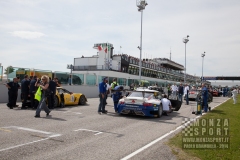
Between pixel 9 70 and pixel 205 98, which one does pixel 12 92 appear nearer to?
pixel 9 70

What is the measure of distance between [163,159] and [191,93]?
20.1m

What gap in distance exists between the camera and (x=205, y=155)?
5.29 meters

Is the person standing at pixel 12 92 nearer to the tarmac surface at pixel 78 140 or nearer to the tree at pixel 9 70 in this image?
the tarmac surface at pixel 78 140

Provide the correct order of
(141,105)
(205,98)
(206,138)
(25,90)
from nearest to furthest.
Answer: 1. (206,138)
2. (141,105)
3. (25,90)
4. (205,98)

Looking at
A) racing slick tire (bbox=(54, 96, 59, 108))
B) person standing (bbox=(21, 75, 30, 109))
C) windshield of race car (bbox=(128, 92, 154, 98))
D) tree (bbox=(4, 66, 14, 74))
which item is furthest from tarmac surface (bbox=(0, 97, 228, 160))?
tree (bbox=(4, 66, 14, 74))

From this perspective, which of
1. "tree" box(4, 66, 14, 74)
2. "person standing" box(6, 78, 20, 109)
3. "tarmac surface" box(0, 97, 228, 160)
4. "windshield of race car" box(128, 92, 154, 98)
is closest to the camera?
"tarmac surface" box(0, 97, 228, 160)

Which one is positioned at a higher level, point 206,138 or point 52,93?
point 52,93

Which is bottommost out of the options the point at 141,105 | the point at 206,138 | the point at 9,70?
the point at 206,138

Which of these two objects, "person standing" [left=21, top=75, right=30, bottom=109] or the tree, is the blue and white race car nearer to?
"person standing" [left=21, top=75, right=30, bottom=109]

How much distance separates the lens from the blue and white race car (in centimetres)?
1043

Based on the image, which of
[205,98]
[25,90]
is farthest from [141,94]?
[25,90]

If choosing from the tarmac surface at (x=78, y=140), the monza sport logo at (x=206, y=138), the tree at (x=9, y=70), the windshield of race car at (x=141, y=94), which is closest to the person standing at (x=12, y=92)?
the tarmac surface at (x=78, y=140)

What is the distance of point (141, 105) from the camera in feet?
34.3

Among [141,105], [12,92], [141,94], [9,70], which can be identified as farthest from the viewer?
[9,70]
